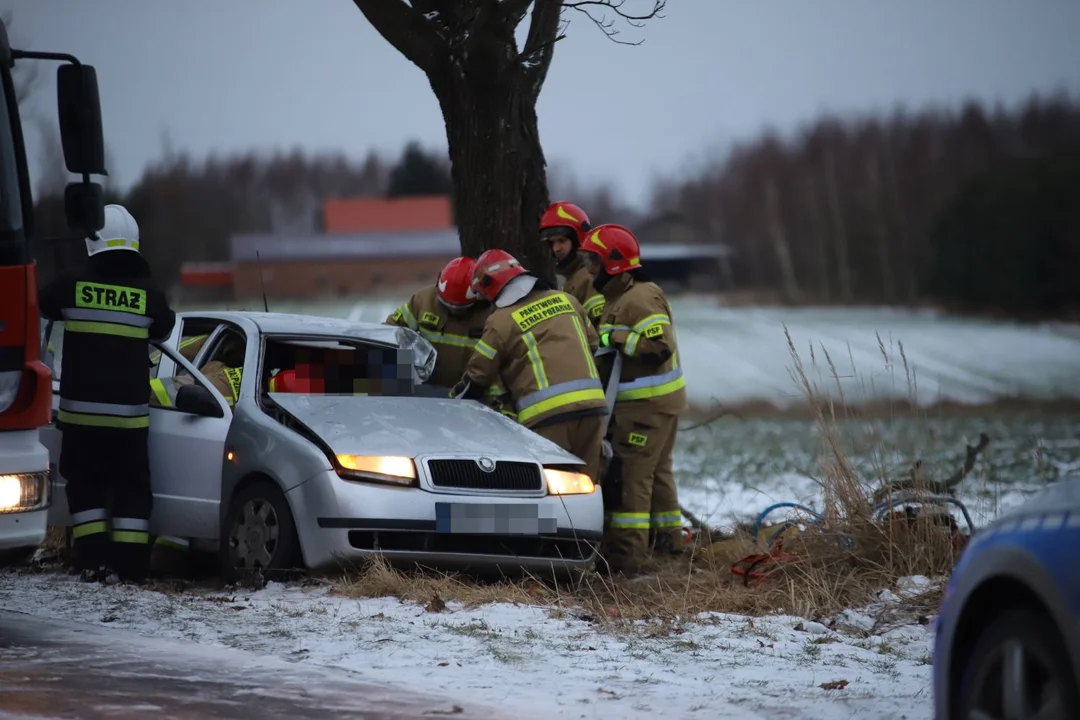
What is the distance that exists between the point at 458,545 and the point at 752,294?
73.4 meters

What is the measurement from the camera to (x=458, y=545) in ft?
23.6

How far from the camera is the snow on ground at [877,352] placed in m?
38.5

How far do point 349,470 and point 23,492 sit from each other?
1.74 metres

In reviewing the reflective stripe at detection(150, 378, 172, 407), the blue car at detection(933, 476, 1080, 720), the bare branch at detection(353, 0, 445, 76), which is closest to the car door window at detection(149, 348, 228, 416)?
the reflective stripe at detection(150, 378, 172, 407)

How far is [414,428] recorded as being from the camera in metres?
7.57

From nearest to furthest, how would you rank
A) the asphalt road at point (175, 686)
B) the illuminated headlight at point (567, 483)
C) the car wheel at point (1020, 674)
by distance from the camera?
the car wheel at point (1020, 674) < the asphalt road at point (175, 686) < the illuminated headlight at point (567, 483)

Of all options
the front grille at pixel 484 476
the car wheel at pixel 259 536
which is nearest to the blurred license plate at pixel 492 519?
the front grille at pixel 484 476

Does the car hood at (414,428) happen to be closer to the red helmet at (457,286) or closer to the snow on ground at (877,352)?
the red helmet at (457,286)

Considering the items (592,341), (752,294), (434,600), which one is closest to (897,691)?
(434,600)

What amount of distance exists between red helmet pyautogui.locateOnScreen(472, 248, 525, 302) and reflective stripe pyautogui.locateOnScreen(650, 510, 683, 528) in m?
1.85

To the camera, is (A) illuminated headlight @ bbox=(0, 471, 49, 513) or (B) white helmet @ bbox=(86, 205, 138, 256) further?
(B) white helmet @ bbox=(86, 205, 138, 256)

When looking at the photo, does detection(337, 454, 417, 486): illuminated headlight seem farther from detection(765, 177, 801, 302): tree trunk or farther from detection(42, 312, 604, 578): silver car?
detection(765, 177, 801, 302): tree trunk

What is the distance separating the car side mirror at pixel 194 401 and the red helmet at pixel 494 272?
1.75 meters

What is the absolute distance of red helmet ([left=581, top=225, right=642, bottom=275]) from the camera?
30.1ft
